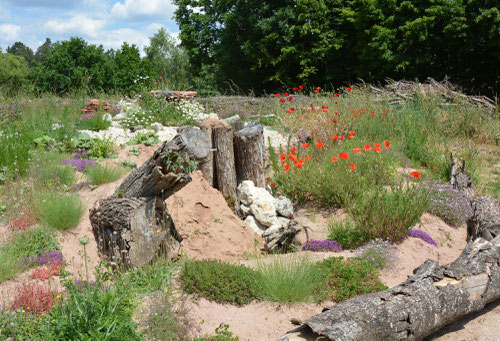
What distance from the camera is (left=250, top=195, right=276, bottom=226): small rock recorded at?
6.19 meters

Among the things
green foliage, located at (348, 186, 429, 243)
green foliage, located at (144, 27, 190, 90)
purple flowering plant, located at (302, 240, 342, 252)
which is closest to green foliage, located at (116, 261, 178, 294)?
purple flowering plant, located at (302, 240, 342, 252)

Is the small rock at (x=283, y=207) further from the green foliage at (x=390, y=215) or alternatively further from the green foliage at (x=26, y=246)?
the green foliage at (x=26, y=246)

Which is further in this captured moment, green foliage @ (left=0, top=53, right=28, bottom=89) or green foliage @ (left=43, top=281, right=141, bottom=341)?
green foliage @ (left=0, top=53, right=28, bottom=89)

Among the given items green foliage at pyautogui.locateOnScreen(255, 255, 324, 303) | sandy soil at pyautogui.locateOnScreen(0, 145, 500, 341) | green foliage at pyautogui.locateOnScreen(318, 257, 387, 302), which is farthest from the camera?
green foliage at pyautogui.locateOnScreen(318, 257, 387, 302)

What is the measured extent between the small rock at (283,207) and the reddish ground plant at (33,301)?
3.42 metres

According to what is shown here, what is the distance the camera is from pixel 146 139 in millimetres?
8109

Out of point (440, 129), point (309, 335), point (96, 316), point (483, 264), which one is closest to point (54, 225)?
point (96, 316)

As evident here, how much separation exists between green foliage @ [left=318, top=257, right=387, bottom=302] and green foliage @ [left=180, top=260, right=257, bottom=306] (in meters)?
0.78

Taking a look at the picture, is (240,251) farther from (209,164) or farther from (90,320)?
(90,320)

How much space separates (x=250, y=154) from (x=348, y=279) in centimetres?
287

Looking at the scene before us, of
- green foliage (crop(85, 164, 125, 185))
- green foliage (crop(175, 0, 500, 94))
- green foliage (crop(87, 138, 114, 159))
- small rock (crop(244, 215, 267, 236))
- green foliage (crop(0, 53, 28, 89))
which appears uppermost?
green foliage (crop(0, 53, 28, 89))

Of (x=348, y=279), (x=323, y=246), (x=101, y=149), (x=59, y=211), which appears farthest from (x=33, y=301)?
(x=101, y=149)

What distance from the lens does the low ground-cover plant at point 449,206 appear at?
6266mm

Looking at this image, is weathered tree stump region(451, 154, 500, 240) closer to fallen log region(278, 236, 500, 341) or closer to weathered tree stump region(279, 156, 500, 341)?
weathered tree stump region(279, 156, 500, 341)
